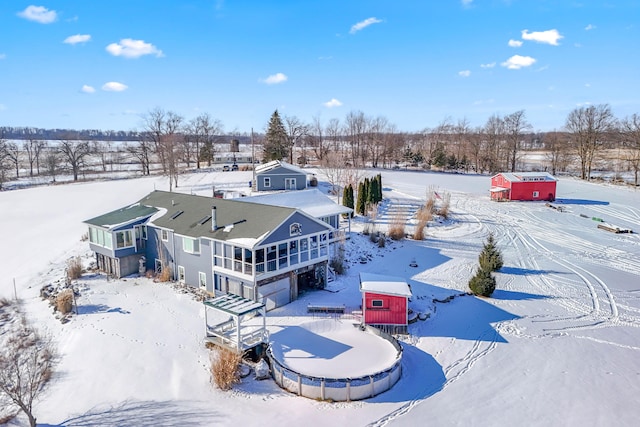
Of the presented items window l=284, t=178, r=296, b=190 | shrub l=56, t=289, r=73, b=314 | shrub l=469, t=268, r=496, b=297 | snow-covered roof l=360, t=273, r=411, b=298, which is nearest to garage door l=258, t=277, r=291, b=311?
snow-covered roof l=360, t=273, r=411, b=298

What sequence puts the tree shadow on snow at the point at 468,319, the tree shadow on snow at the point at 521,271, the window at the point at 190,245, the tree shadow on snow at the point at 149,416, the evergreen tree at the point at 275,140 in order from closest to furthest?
the tree shadow on snow at the point at 149,416, the tree shadow on snow at the point at 468,319, the window at the point at 190,245, the tree shadow on snow at the point at 521,271, the evergreen tree at the point at 275,140

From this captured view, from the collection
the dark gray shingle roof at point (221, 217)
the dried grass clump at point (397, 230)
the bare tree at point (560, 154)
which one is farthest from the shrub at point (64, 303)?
the bare tree at point (560, 154)

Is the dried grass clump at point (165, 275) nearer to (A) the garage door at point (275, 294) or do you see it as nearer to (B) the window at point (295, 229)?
(A) the garage door at point (275, 294)

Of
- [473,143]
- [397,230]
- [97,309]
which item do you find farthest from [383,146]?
[97,309]

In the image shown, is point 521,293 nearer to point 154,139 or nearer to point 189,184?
point 189,184

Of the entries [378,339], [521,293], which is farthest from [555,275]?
[378,339]
